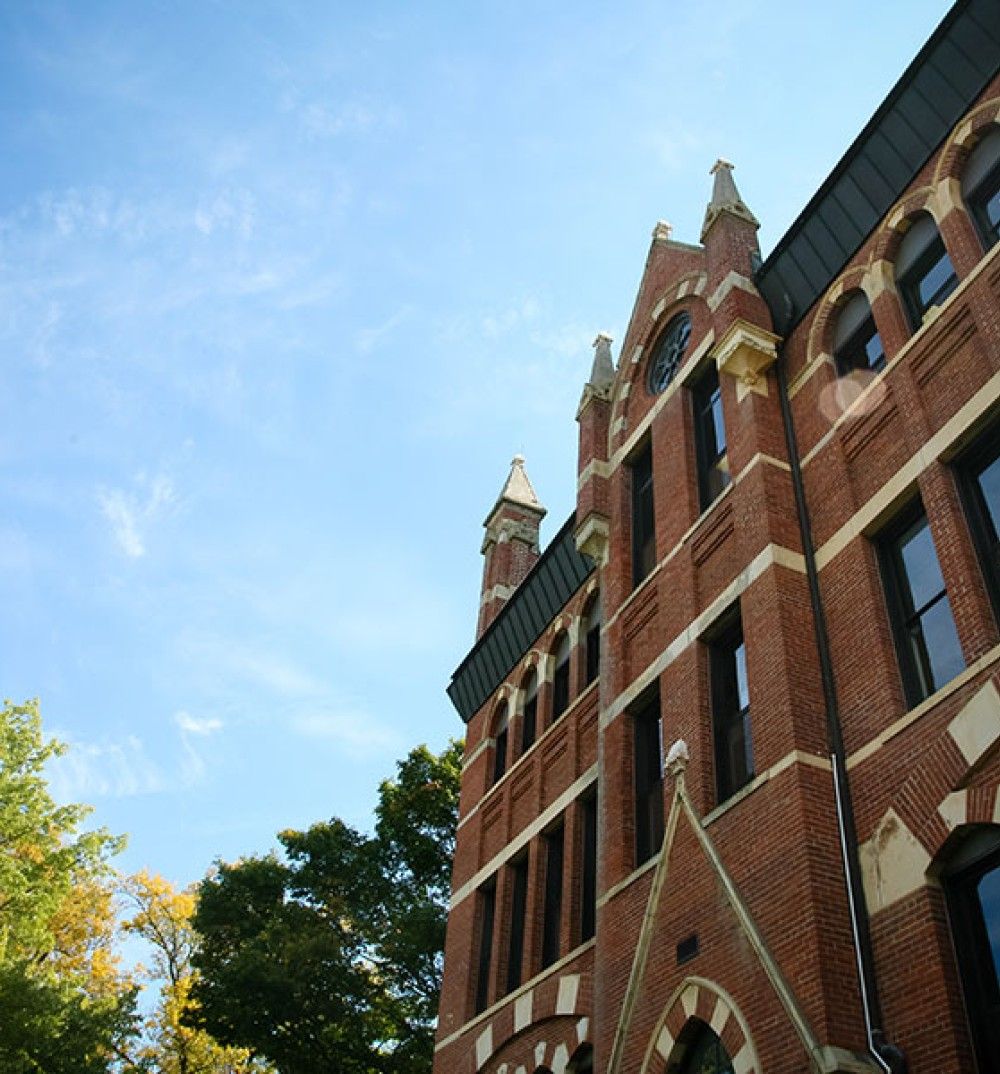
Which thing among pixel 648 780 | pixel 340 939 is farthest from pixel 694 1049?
pixel 340 939

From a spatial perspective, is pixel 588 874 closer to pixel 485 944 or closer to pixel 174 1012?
pixel 485 944

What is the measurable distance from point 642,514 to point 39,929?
1819cm

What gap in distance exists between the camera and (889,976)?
9.55 metres

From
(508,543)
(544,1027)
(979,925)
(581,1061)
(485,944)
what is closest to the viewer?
(979,925)

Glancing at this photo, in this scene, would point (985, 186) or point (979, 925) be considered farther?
point (985, 186)

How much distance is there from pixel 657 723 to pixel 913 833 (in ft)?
18.4

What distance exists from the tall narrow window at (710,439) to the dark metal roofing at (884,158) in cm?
150

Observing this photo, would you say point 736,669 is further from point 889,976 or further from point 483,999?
point 483,999

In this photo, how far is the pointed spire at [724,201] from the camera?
1681cm

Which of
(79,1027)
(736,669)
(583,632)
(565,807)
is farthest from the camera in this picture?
(79,1027)

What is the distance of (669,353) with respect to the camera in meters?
18.0

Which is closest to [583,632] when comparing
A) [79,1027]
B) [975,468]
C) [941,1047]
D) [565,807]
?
[565,807]

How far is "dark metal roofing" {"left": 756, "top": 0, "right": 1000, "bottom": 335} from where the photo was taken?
12.9 metres

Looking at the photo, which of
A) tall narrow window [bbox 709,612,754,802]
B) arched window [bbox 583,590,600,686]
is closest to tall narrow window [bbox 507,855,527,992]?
arched window [bbox 583,590,600,686]
